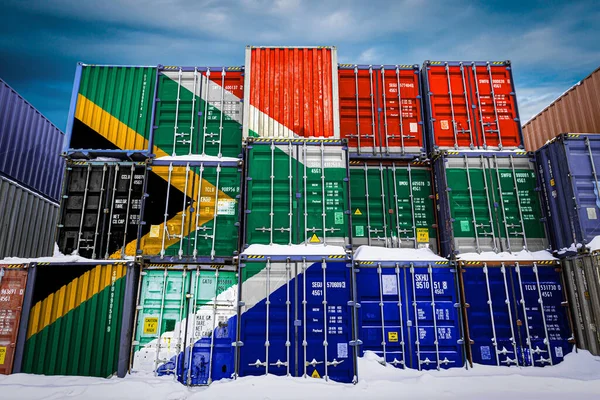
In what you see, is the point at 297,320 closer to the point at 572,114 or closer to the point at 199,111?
the point at 199,111

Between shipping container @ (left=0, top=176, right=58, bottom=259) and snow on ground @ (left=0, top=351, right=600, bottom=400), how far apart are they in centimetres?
578

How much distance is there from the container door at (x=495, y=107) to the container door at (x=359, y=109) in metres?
3.12

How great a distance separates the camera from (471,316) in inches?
366

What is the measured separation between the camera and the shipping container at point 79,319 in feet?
28.7

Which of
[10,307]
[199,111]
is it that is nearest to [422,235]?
[199,111]

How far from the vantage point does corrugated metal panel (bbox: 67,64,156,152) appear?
11070mm

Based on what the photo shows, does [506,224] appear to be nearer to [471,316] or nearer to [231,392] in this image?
[471,316]

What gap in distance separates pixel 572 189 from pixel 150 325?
10859mm

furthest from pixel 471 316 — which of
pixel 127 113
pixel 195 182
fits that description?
pixel 127 113

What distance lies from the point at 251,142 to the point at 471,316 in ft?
23.1

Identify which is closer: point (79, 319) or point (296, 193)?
point (79, 319)

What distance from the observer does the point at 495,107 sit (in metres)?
11.8

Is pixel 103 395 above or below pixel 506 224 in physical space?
below

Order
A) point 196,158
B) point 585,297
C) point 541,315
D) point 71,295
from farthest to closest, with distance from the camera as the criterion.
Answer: point 196,158
point 541,315
point 71,295
point 585,297
